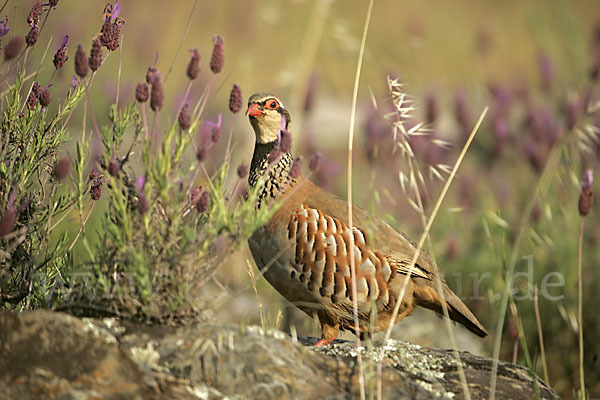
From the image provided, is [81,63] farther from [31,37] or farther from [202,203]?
[202,203]

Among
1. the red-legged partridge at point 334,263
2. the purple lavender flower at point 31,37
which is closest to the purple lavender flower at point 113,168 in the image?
the purple lavender flower at point 31,37

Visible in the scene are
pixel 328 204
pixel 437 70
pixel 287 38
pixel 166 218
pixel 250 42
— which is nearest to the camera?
pixel 166 218

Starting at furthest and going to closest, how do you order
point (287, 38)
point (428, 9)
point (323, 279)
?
point (428, 9)
point (287, 38)
point (323, 279)

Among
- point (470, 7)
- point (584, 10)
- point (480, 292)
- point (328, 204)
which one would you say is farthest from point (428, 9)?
point (328, 204)

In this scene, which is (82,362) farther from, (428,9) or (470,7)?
(470,7)

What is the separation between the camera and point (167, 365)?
2.21 m

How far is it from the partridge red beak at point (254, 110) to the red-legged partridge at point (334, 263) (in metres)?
0.03

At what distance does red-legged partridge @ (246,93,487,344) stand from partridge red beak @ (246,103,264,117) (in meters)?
0.03

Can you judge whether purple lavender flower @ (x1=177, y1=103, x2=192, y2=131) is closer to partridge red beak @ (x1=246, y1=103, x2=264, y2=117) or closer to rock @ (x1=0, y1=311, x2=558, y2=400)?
rock @ (x1=0, y1=311, x2=558, y2=400)

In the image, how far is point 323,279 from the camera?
338 cm

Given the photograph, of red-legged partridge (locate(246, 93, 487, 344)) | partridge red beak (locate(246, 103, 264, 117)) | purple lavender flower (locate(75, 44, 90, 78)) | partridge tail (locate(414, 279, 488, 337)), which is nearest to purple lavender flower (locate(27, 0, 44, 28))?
purple lavender flower (locate(75, 44, 90, 78))

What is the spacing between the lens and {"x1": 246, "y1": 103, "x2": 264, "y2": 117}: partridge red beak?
3840 millimetres

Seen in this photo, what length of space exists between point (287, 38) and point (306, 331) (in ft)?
32.9

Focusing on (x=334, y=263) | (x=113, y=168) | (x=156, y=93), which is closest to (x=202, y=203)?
(x=113, y=168)
